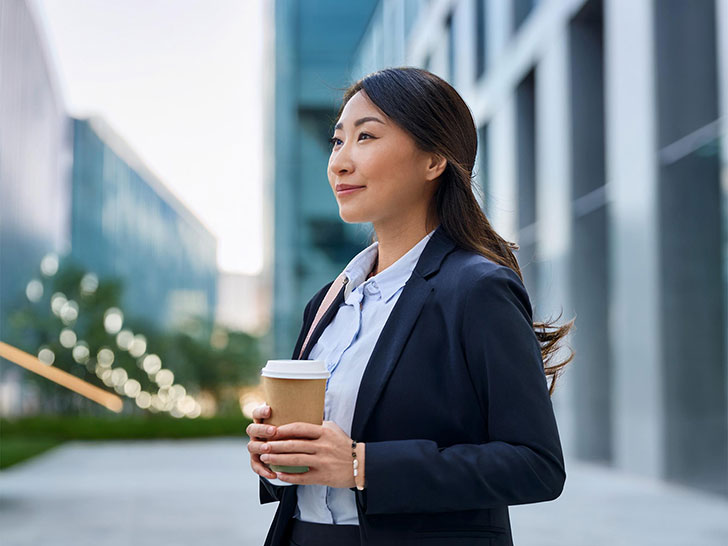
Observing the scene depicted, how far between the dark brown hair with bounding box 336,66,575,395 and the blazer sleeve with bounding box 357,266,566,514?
253mm

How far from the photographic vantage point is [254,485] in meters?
11.8

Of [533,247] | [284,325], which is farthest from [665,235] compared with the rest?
[284,325]

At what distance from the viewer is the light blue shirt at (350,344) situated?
165 cm

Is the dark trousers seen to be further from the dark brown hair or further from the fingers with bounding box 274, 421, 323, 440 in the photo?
the dark brown hair

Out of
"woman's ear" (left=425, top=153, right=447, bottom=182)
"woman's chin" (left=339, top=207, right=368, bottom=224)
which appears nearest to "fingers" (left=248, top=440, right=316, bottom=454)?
"woman's chin" (left=339, top=207, right=368, bottom=224)

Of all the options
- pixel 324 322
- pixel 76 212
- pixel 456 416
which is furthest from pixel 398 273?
pixel 76 212

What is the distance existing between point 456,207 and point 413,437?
49 cm

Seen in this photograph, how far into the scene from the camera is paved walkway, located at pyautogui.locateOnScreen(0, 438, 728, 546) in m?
7.32

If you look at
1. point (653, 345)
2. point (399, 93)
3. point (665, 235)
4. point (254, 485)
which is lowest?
point (254, 485)

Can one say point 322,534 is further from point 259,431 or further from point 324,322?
point 324,322

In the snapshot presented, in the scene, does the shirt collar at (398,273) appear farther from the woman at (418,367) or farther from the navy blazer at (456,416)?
the navy blazer at (456,416)

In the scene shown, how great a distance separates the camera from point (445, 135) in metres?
1.76

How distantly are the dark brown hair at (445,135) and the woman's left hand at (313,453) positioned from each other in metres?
0.51

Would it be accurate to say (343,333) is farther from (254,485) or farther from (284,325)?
(284,325)
